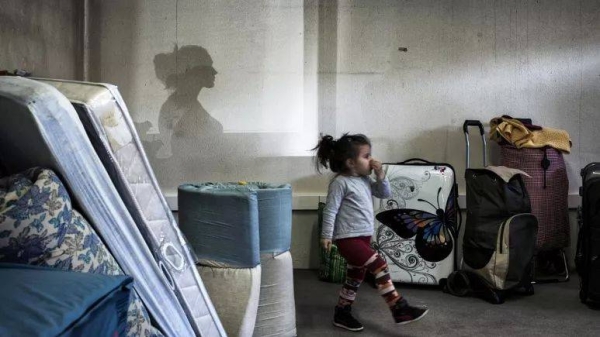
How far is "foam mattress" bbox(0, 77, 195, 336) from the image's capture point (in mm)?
1273

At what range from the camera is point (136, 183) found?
1.56 metres

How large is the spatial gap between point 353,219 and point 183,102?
1.82 meters

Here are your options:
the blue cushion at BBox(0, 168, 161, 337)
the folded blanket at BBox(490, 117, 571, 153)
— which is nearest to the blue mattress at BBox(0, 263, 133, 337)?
the blue cushion at BBox(0, 168, 161, 337)

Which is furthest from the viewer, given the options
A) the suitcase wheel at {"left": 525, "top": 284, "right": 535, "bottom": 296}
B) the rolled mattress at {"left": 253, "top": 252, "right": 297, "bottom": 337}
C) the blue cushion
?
the suitcase wheel at {"left": 525, "top": 284, "right": 535, "bottom": 296}

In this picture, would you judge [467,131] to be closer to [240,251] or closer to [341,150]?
[341,150]

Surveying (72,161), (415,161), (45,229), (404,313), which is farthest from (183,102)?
(45,229)

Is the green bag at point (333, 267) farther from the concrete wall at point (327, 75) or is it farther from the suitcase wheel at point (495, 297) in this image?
the suitcase wheel at point (495, 297)

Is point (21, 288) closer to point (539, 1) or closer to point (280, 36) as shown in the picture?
point (280, 36)

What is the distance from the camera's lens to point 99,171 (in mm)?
1406

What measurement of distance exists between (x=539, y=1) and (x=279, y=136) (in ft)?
6.77

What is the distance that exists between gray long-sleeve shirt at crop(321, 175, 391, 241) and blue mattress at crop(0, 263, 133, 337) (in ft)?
5.41

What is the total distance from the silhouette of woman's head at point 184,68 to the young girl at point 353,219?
4.88ft

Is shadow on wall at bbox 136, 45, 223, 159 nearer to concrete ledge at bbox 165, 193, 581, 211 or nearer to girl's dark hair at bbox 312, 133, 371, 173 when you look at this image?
concrete ledge at bbox 165, 193, 581, 211

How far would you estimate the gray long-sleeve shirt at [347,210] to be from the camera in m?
2.75
